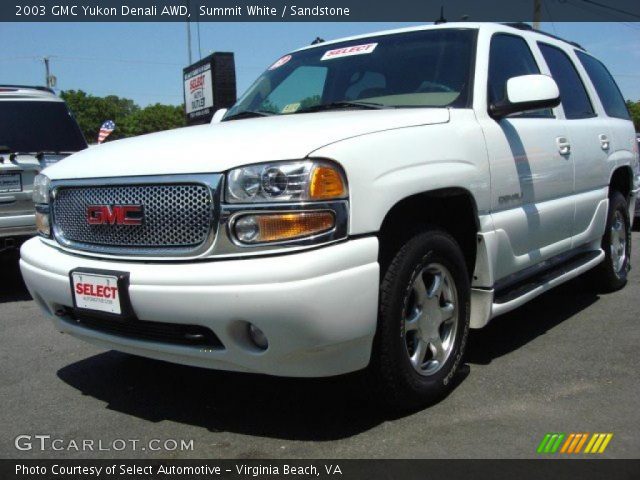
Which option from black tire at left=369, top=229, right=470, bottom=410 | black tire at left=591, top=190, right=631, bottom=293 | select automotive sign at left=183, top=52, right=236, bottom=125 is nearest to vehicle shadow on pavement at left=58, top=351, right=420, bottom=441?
black tire at left=369, top=229, right=470, bottom=410

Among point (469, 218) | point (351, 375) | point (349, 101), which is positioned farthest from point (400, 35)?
point (351, 375)

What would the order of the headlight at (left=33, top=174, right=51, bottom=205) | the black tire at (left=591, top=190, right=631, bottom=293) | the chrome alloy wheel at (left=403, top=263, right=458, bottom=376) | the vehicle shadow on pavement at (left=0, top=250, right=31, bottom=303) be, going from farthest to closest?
the vehicle shadow on pavement at (left=0, top=250, right=31, bottom=303) → the black tire at (left=591, top=190, right=631, bottom=293) → the headlight at (left=33, top=174, right=51, bottom=205) → the chrome alloy wheel at (left=403, top=263, right=458, bottom=376)

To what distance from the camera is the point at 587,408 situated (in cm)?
303

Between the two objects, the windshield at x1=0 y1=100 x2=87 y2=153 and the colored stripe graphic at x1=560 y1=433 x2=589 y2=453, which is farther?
the windshield at x1=0 y1=100 x2=87 y2=153

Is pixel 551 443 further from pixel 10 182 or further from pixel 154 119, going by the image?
pixel 154 119

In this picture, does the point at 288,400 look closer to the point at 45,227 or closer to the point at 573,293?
the point at 45,227

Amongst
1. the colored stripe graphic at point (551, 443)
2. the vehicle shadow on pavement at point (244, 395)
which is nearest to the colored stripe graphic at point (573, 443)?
the colored stripe graphic at point (551, 443)

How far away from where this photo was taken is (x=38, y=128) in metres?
6.27

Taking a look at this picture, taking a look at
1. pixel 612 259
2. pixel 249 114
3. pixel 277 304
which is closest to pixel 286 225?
pixel 277 304

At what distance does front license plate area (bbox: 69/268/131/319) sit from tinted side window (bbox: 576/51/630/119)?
4035 millimetres

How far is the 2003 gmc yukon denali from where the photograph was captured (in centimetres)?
247

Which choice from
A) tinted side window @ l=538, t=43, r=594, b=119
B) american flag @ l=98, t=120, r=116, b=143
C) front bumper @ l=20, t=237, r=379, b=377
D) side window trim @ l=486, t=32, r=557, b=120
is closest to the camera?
front bumper @ l=20, t=237, r=379, b=377

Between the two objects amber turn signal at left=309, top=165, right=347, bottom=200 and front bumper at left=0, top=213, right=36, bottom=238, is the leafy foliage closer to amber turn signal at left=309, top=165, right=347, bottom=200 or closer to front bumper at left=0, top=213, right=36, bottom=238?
front bumper at left=0, top=213, right=36, bottom=238
